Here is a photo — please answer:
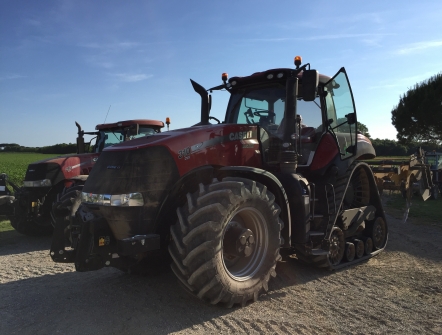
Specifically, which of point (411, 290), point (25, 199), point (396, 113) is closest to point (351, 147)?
point (411, 290)

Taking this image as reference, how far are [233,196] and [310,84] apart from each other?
1.81m

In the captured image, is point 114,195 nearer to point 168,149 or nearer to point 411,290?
point 168,149

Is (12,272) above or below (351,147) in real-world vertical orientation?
below

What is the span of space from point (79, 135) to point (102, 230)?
22.4ft

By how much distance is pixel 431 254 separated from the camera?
6465 mm

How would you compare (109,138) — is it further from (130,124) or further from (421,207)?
(421,207)

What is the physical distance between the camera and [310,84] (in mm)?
4676

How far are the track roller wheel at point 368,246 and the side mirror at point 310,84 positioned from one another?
272cm

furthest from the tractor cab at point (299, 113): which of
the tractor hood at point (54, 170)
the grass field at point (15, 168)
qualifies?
the grass field at point (15, 168)

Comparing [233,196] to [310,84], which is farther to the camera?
[310,84]

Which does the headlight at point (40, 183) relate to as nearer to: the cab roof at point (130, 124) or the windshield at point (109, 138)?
the windshield at point (109, 138)

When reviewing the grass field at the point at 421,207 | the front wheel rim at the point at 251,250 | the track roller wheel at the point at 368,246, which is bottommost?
the grass field at the point at 421,207

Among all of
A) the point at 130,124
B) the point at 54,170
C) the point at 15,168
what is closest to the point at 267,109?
the point at 130,124

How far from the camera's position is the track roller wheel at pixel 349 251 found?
5691 mm
